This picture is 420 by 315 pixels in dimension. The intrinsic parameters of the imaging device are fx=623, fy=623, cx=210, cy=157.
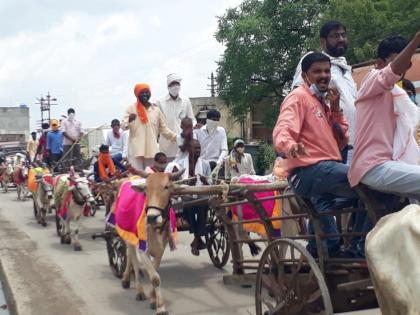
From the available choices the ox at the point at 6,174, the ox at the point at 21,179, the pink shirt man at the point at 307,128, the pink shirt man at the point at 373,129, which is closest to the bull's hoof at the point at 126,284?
the pink shirt man at the point at 307,128

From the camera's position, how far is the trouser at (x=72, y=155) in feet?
46.7

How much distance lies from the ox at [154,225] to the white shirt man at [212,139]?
2252 mm

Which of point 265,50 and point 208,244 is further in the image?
point 265,50

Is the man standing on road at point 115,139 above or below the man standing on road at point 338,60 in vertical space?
below

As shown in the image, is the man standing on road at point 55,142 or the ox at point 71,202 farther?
the man standing on road at point 55,142

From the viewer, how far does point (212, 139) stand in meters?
9.28

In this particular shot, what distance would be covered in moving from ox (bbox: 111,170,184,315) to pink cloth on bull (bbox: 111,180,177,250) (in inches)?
0.5

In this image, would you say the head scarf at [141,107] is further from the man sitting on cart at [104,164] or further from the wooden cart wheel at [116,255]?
the man sitting on cart at [104,164]

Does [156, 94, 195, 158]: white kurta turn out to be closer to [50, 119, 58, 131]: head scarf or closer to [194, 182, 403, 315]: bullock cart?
[194, 182, 403, 315]: bullock cart

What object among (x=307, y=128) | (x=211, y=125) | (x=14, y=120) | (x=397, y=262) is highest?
(x=14, y=120)

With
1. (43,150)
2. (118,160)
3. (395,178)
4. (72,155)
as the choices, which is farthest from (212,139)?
(43,150)

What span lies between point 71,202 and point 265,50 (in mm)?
17699

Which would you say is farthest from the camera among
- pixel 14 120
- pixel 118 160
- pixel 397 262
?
pixel 14 120

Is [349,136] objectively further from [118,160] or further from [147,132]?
[118,160]
